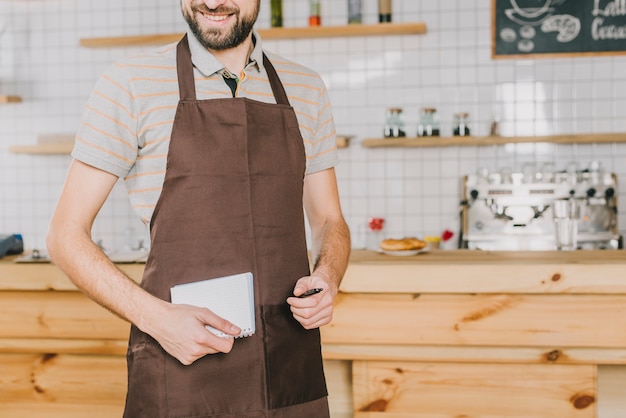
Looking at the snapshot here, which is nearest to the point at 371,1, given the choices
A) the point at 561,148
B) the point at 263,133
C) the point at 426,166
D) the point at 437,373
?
the point at 426,166

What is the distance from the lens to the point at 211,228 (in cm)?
147

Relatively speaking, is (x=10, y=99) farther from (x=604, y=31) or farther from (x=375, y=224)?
(x=604, y=31)

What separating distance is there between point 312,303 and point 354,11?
318 cm

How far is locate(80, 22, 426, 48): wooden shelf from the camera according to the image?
4.24 metres

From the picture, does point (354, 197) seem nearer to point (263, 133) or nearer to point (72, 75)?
point (72, 75)

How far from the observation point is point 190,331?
1.35 m

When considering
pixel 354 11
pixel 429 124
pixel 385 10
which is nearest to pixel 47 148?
pixel 354 11

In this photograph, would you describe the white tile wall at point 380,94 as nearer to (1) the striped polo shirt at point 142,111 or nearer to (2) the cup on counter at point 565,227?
(2) the cup on counter at point 565,227

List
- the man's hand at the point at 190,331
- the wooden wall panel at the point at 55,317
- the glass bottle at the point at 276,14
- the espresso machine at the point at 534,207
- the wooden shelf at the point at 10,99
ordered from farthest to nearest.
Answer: the wooden shelf at the point at 10,99 < the glass bottle at the point at 276,14 < the espresso machine at the point at 534,207 < the wooden wall panel at the point at 55,317 < the man's hand at the point at 190,331

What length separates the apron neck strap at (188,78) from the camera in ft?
4.97

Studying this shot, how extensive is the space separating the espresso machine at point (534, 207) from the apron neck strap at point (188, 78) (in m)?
2.69

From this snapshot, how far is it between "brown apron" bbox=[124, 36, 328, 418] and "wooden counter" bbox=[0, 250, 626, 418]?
2.74 ft

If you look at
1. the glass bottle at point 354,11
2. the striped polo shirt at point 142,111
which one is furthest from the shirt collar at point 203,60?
the glass bottle at point 354,11

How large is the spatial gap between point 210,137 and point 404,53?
3.13m
